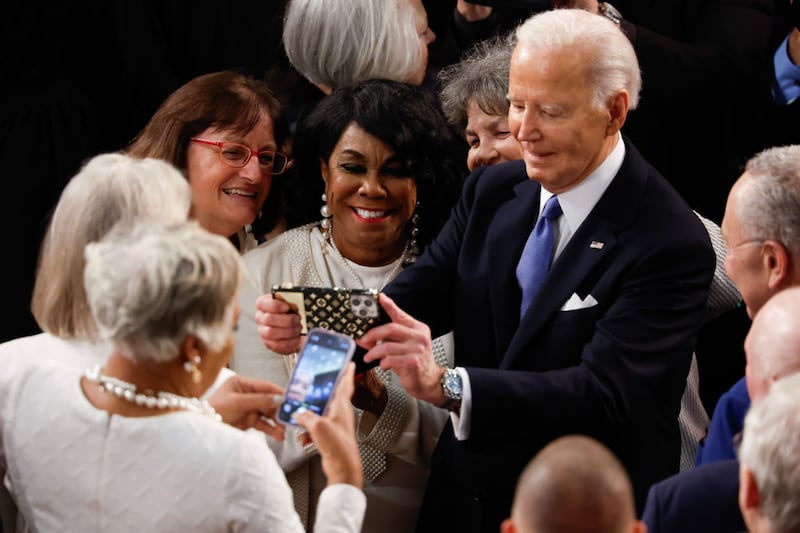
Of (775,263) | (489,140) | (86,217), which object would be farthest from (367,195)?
(86,217)

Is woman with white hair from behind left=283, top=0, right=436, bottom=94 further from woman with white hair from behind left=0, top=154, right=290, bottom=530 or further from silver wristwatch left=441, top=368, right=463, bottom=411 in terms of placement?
woman with white hair from behind left=0, top=154, right=290, bottom=530

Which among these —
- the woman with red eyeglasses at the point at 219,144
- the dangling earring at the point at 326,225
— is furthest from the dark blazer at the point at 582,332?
the woman with red eyeglasses at the point at 219,144

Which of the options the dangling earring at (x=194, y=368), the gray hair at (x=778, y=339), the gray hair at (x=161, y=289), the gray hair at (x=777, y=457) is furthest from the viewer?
the gray hair at (x=778, y=339)

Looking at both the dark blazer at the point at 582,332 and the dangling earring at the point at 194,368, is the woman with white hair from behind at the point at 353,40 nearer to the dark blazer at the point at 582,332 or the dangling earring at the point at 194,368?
the dark blazer at the point at 582,332

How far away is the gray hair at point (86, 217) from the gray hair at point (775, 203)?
56.3 inches

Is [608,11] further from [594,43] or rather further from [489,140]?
[594,43]

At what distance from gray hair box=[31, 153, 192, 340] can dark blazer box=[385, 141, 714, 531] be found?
39.6 inches

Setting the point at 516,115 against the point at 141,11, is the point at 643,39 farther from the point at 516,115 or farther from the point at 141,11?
the point at 141,11

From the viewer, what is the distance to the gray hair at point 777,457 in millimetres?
2297

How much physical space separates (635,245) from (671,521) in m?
0.93

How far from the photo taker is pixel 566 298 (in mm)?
3486

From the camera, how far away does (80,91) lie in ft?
16.6

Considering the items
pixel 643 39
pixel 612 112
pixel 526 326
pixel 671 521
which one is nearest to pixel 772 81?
pixel 643 39

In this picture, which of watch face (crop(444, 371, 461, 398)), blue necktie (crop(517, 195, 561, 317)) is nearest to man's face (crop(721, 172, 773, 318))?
blue necktie (crop(517, 195, 561, 317))
